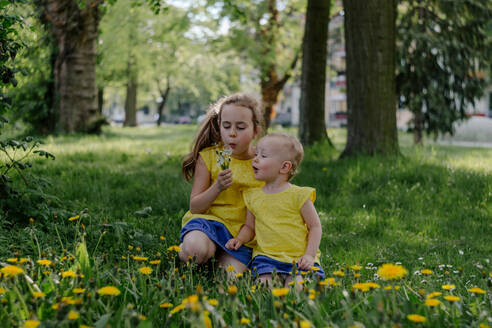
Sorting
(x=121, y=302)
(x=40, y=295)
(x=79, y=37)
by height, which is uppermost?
(x=79, y=37)

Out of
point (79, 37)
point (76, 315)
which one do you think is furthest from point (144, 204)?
point (79, 37)

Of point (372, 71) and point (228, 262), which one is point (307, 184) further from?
point (228, 262)

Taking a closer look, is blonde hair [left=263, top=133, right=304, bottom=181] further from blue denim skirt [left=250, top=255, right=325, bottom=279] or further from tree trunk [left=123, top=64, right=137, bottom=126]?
tree trunk [left=123, top=64, right=137, bottom=126]

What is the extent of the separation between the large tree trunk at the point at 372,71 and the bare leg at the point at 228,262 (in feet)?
12.9

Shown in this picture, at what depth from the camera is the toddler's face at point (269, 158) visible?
2963 millimetres

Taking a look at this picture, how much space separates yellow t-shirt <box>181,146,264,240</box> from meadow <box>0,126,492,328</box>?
1.27 feet

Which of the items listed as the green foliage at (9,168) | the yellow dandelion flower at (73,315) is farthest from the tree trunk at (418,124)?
the yellow dandelion flower at (73,315)

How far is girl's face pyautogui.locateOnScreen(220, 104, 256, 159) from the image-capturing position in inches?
128

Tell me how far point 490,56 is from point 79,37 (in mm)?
11606

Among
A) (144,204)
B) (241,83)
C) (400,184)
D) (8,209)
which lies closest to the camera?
(8,209)

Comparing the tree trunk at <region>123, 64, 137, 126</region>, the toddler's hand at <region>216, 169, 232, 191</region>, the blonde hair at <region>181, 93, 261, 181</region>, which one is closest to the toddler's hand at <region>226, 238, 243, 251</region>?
the toddler's hand at <region>216, 169, 232, 191</region>

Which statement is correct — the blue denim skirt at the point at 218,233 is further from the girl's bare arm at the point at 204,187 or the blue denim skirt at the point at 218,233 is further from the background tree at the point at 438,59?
the background tree at the point at 438,59

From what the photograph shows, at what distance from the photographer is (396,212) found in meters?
4.86

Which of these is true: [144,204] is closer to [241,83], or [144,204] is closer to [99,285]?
[99,285]
